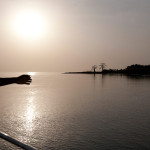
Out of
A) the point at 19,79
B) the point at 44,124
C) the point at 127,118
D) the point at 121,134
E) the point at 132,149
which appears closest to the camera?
the point at 19,79

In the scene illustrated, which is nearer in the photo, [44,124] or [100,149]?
[100,149]

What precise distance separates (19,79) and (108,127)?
2619cm

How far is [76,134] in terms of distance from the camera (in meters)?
28.0

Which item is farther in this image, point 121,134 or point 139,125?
point 139,125

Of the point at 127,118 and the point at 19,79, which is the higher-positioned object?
the point at 19,79

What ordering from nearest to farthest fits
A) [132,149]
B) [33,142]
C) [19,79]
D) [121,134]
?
[19,79] → [132,149] → [33,142] → [121,134]

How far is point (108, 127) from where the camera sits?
103 feet

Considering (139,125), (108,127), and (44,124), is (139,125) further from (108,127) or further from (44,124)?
(44,124)

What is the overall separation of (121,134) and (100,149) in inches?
235

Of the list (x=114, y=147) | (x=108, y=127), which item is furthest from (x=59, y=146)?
(x=108, y=127)

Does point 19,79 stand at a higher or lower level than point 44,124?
higher

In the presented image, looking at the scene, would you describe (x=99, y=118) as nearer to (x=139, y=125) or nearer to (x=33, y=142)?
(x=139, y=125)

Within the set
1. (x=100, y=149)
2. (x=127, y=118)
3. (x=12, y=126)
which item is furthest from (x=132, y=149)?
(x=12, y=126)

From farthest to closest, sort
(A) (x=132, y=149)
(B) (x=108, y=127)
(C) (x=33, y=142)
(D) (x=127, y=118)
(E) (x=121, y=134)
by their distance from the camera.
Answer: (D) (x=127, y=118) < (B) (x=108, y=127) < (E) (x=121, y=134) < (C) (x=33, y=142) < (A) (x=132, y=149)
